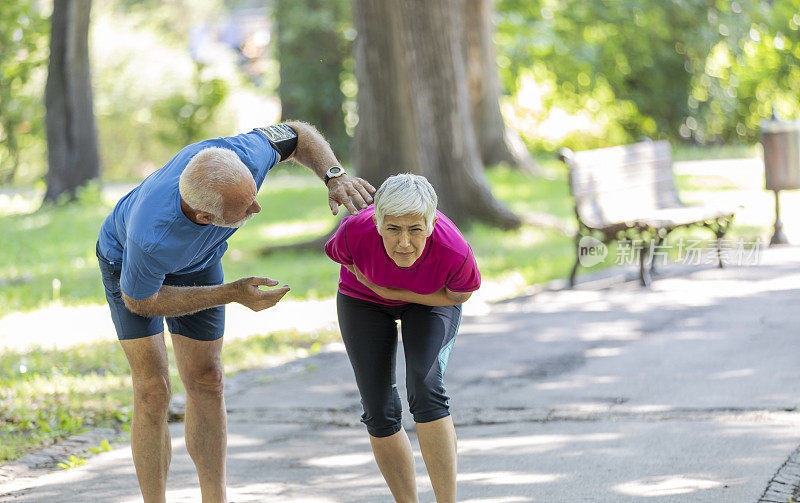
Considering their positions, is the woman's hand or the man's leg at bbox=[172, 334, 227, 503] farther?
the man's leg at bbox=[172, 334, 227, 503]

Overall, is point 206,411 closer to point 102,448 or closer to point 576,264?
point 102,448

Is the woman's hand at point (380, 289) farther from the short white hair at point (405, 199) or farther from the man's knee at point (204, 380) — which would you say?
the man's knee at point (204, 380)

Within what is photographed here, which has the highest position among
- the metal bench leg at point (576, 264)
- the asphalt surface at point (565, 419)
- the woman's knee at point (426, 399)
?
the woman's knee at point (426, 399)

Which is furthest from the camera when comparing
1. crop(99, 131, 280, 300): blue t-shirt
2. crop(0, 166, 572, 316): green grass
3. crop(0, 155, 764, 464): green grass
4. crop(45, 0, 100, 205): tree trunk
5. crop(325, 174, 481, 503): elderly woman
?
crop(45, 0, 100, 205): tree trunk

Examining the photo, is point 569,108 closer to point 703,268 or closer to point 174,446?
point 703,268

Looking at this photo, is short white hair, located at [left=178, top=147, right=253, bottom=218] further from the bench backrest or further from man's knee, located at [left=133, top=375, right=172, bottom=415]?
the bench backrest

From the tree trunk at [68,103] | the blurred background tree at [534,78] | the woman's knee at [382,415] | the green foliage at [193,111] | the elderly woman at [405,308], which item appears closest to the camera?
the elderly woman at [405,308]

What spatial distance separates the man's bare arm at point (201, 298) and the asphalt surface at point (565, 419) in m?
1.30

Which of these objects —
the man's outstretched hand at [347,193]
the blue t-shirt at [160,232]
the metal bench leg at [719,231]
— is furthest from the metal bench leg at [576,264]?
the blue t-shirt at [160,232]

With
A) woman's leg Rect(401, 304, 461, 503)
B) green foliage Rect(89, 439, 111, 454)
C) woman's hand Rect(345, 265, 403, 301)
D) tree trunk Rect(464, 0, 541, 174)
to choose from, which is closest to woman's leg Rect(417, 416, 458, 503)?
woman's leg Rect(401, 304, 461, 503)

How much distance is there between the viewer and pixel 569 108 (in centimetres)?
2762

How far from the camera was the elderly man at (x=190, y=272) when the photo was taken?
11.9ft

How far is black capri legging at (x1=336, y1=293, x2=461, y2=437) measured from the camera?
12.9ft

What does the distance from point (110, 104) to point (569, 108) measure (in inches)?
508
